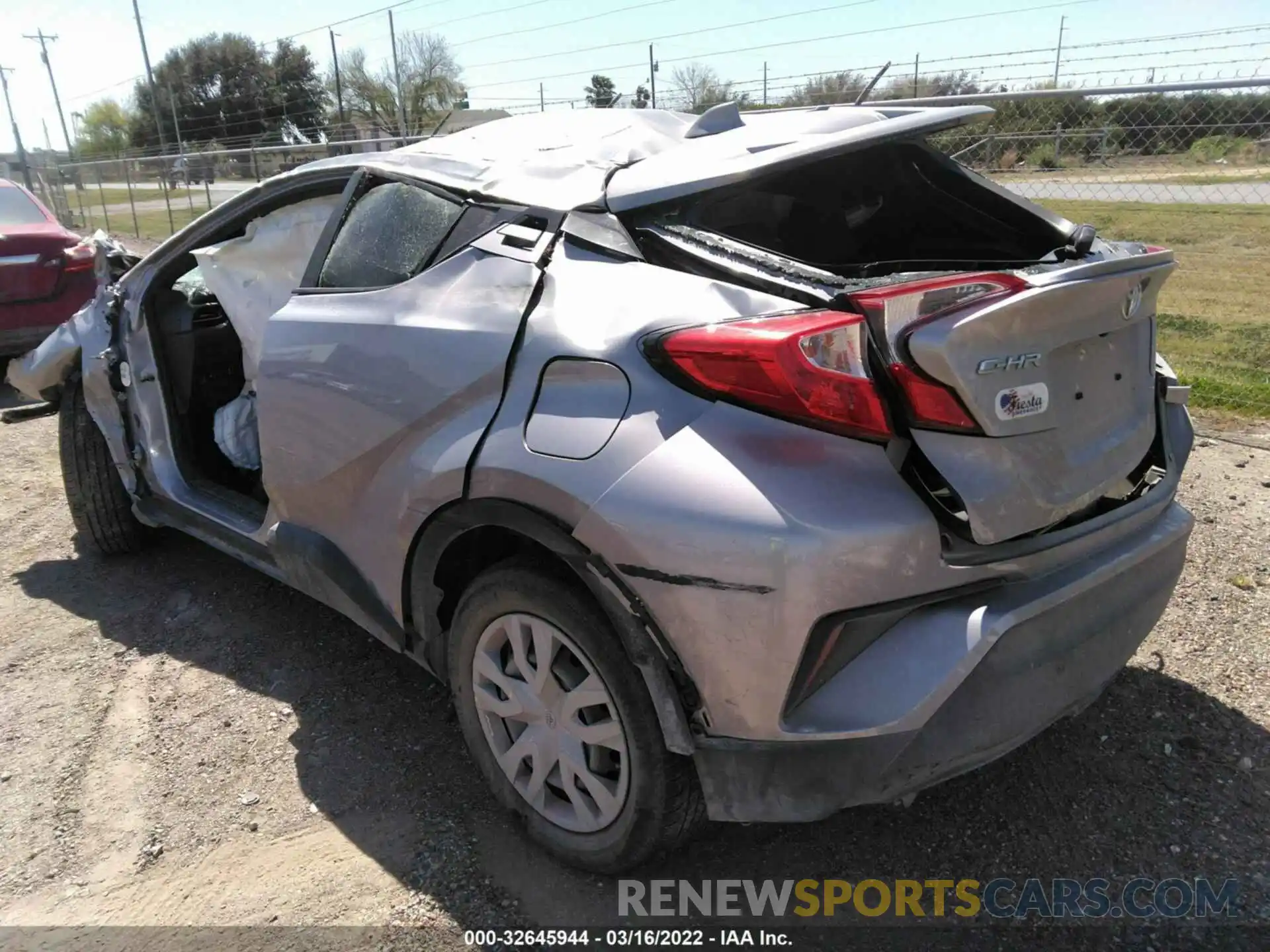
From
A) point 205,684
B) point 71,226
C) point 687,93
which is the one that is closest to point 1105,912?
point 205,684

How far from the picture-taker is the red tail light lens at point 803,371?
181 cm

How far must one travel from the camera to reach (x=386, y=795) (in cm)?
268

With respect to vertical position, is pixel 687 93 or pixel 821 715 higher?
pixel 687 93

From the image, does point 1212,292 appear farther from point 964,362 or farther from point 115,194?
point 115,194

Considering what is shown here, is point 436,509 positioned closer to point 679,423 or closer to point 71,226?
point 679,423

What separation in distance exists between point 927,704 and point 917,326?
29.1 inches

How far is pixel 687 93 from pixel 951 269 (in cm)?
1138

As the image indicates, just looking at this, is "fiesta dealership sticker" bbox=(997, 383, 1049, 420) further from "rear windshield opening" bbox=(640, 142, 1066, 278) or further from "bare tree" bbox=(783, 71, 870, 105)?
"bare tree" bbox=(783, 71, 870, 105)

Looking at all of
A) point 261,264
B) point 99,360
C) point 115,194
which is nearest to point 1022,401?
point 261,264

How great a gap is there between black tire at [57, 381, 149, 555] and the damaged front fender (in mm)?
94

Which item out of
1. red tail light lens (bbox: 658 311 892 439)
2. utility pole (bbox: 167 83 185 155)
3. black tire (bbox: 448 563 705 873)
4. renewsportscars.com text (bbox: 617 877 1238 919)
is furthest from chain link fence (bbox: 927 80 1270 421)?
utility pole (bbox: 167 83 185 155)

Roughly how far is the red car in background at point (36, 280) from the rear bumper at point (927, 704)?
775 cm

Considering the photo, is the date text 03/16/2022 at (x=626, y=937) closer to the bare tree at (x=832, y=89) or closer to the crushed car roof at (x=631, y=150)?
the crushed car roof at (x=631, y=150)

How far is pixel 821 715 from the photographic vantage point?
5.93ft
